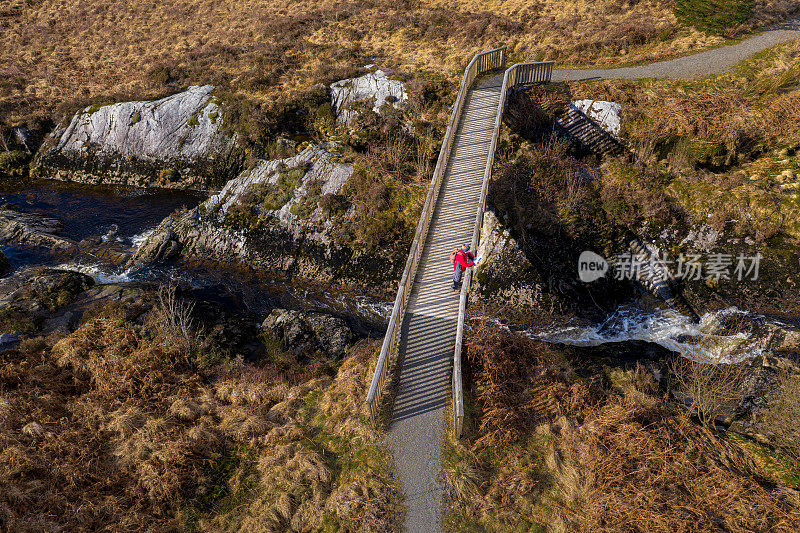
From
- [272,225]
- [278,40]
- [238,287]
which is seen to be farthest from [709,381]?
[278,40]

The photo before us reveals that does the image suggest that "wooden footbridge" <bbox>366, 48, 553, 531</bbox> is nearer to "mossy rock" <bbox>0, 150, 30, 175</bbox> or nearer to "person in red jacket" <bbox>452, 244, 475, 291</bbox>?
"person in red jacket" <bbox>452, 244, 475, 291</bbox>

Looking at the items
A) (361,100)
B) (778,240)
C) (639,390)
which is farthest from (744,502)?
(361,100)

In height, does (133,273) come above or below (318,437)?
above

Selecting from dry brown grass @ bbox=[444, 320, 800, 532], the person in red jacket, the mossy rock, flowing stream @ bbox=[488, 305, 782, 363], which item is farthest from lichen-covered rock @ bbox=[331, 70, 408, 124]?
the mossy rock

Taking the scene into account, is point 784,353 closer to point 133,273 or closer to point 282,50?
point 133,273

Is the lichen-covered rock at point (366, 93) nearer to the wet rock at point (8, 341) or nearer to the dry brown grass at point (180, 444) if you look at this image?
the dry brown grass at point (180, 444)

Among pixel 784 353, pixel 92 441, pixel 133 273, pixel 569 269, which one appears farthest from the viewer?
pixel 133 273
